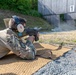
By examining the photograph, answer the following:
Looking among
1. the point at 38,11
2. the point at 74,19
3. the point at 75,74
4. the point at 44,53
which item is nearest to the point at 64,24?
the point at 74,19

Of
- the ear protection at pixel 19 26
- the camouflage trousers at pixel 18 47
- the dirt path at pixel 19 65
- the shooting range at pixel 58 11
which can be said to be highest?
the ear protection at pixel 19 26

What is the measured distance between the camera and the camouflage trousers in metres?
4.07

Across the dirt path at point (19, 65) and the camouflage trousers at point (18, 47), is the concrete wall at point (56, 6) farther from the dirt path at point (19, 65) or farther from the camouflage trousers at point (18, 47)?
the camouflage trousers at point (18, 47)

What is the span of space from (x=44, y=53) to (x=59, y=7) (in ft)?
32.9

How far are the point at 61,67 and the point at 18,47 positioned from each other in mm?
944

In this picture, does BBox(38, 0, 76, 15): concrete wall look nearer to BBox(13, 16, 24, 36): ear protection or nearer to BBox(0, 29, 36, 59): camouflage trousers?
BBox(13, 16, 24, 36): ear protection

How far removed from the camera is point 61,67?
3588 millimetres

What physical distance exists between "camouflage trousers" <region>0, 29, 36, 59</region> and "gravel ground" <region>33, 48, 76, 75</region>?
48 centimetres

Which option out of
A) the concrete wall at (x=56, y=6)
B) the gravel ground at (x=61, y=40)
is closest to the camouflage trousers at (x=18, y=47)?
the gravel ground at (x=61, y=40)

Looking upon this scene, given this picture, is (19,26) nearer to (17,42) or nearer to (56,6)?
(17,42)

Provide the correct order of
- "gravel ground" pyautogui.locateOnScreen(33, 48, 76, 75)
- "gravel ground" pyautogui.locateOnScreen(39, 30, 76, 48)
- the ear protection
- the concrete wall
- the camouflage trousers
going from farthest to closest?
the concrete wall
"gravel ground" pyautogui.locateOnScreen(39, 30, 76, 48)
the ear protection
the camouflage trousers
"gravel ground" pyautogui.locateOnScreen(33, 48, 76, 75)

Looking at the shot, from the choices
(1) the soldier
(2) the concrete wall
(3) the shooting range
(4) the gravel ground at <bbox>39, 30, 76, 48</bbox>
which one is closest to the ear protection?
(1) the soldier

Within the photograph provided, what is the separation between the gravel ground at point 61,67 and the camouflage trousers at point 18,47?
0.48 metres

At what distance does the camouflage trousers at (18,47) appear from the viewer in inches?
160
